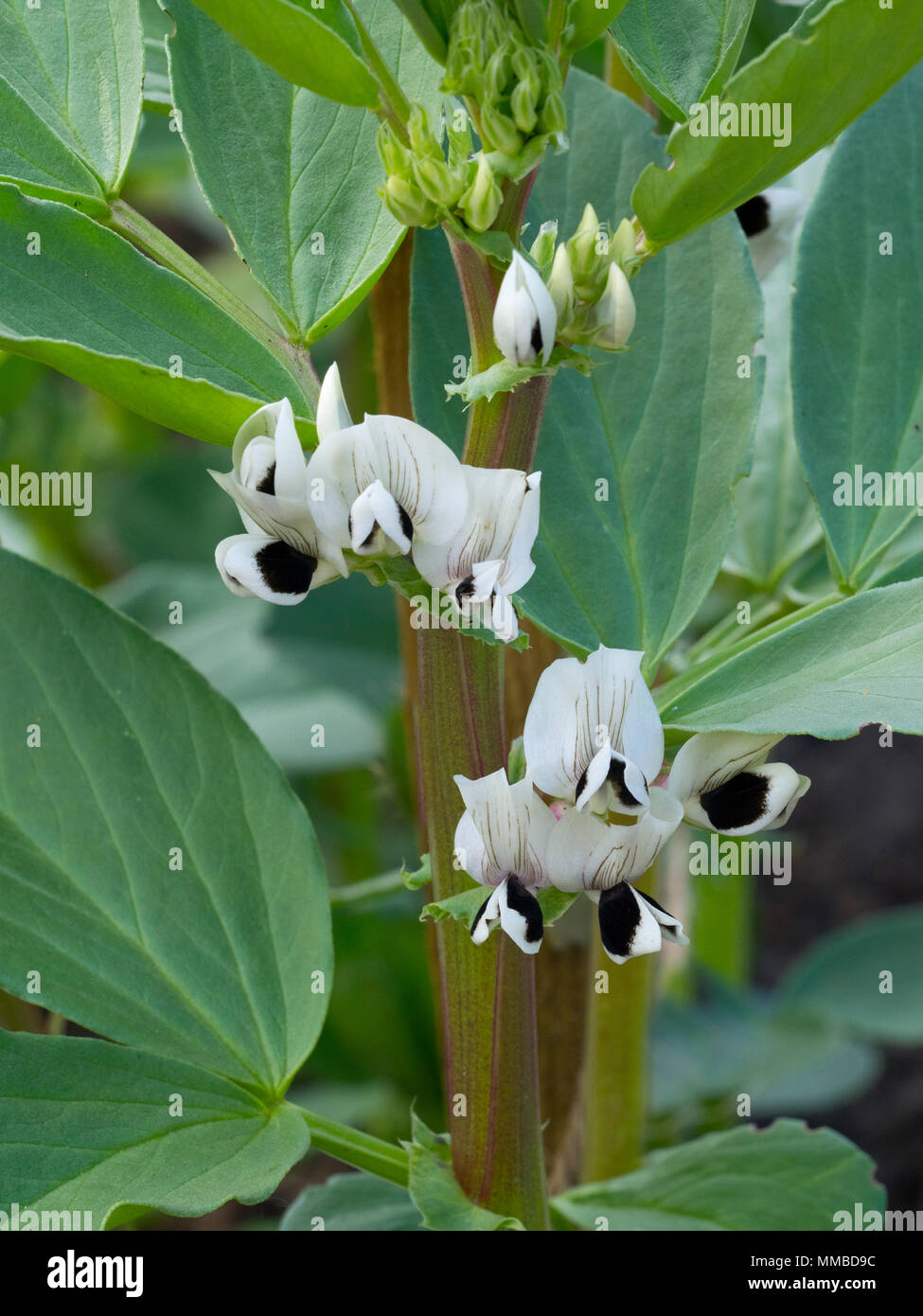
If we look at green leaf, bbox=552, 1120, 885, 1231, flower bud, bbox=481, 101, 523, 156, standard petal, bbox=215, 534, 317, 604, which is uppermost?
flower bud, bbox=481, 101, 523, 156

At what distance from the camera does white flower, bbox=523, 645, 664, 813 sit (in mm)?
382

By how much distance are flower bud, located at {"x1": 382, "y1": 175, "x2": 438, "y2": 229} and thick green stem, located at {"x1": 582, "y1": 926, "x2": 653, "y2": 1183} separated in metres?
0.46

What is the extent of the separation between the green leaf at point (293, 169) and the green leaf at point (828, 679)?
183 mm

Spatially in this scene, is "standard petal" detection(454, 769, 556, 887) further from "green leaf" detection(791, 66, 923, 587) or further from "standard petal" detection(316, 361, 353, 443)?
"green leaf" detection(791, 66, 923, 587)

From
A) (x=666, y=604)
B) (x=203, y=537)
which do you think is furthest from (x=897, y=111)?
(x=203, y=537)

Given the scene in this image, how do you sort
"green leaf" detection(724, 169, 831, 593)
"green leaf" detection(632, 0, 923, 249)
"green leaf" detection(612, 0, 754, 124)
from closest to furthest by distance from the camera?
"green leaf" detection(632, 0, 923, 249), "green leaf" detection(612, 0, 754, 124), "green leaf" detection(724, 169, 831, 593)

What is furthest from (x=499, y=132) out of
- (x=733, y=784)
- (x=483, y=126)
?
(x=733, y=784)

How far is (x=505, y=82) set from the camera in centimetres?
36

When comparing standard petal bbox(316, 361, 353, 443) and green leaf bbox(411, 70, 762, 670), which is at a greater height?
green leaf bbox(411, 70, 762, 670)

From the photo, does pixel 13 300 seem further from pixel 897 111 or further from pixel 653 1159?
pixel 653 1159

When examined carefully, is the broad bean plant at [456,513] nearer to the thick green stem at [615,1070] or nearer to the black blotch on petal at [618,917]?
the black blotch on petal at [618,917]

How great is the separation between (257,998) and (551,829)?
20 centimetres

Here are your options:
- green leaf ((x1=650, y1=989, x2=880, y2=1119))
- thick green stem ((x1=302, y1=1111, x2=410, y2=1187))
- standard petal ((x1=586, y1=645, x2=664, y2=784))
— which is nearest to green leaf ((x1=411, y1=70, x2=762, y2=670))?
standard petal ((x1=586, y1=645, x2=664, y2=784))

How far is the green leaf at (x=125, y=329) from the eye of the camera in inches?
14.7
